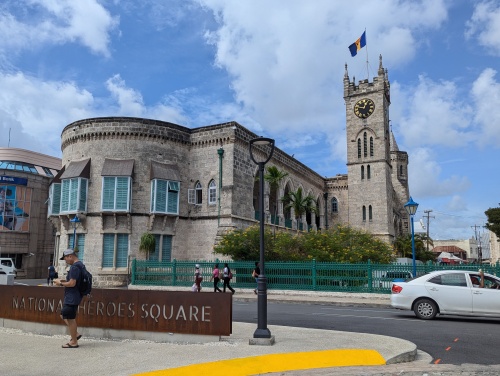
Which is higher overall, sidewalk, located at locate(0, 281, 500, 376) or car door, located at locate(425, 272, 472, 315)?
car door, located at locate(425, 272, 472, 315)

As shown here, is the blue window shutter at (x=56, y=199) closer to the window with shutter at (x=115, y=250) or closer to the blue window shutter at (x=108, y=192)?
the blue window shutter at (x=108, y=192)

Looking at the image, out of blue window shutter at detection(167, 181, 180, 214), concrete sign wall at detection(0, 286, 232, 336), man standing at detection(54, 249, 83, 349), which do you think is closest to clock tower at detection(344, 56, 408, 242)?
blue window shutter at detection(167, 181, 180, 214)

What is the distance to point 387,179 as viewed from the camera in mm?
44500

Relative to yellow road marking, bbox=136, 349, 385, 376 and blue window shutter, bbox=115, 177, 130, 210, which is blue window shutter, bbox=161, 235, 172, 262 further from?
yellow road marking, bbox=136, 349, 385, 376

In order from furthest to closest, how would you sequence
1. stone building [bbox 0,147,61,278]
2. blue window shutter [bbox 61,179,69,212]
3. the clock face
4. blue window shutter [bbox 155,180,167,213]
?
the clock face, stone building [bbox 0,147,61,278], blue window shutter [bbox 61,179,69,212], blue window shutter [bbox 155,180,167,213]

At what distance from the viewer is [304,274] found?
69.4 ft

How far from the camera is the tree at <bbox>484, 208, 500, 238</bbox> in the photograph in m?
47.2

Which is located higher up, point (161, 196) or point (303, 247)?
point (161, 196)

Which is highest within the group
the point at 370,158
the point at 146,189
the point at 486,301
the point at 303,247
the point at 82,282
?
the point at 370,158

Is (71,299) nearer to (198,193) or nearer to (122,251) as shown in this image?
(122,251)

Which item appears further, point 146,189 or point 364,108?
point 364,108

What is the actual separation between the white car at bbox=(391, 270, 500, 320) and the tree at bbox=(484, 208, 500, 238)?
1582 inches

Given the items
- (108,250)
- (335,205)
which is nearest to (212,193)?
(108,250)

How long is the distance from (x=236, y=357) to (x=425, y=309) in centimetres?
751
